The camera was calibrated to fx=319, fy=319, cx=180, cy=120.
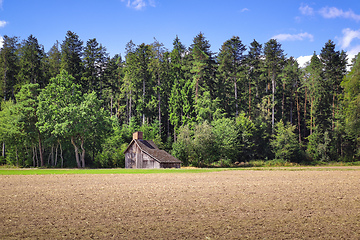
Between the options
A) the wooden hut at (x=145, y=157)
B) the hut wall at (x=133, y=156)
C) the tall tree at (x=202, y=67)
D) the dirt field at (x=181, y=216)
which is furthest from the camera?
the tall tree at (x=202, y=67)

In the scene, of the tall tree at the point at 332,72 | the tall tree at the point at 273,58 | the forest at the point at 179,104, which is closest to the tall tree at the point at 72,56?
the forest at the point at 179,104

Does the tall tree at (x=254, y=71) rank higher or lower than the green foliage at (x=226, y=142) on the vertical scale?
higher

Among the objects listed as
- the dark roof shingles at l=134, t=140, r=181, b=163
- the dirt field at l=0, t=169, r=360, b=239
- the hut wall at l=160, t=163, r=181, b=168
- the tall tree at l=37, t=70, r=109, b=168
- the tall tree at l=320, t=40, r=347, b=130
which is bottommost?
the hut wall at l=160, t=163, r=181, b=168

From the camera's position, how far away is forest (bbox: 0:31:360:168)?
60.3 m

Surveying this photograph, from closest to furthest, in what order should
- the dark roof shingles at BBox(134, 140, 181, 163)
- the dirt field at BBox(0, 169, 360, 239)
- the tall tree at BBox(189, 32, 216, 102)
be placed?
1. the dirt field at BBox(0, 169, 360, 239)
2. the dark roof shingles at BBox(134, 140, 181, 163)
3. the tall tree at BBox(189, 32, 216, 102)

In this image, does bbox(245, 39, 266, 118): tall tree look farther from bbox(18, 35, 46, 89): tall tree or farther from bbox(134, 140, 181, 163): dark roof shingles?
bbox(18, 35, 46, 89): tall tree

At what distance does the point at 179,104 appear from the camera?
7906 centimetres

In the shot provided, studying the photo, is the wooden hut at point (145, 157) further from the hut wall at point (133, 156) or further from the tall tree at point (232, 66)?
the tall tree at point (232, 66)

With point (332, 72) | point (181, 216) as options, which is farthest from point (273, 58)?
point (181, 216)

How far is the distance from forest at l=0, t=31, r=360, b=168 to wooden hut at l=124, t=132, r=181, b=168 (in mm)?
3638

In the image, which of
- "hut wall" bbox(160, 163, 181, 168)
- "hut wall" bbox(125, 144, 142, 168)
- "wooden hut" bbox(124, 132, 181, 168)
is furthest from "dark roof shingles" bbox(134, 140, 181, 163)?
"hut wall" bbox(125, 144, 142, 168)

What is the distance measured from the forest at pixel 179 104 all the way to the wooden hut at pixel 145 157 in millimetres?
3638

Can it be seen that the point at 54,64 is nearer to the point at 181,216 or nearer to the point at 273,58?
the point at 273,58

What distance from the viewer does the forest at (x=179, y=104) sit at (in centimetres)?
6034
